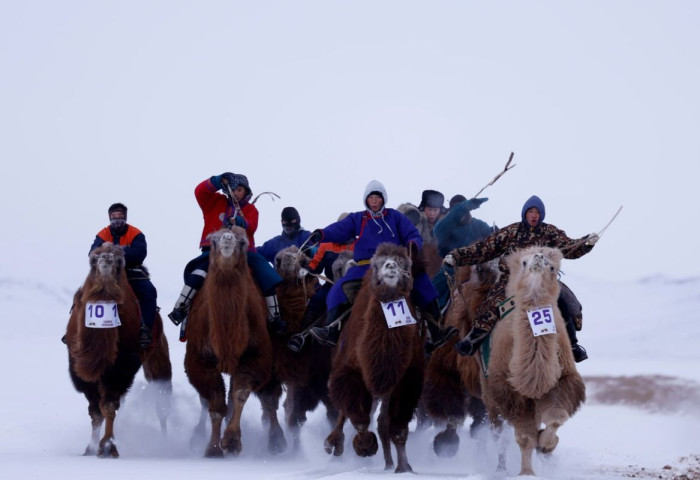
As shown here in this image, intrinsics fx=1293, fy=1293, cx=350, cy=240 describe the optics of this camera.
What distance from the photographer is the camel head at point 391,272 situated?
10.9 metres

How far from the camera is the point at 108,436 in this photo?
12.3 m

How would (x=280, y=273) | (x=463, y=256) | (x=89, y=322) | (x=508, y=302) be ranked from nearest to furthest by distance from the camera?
(x=508, y=302), (x=463, y=256), (x=89, y=322), (x=280, y=273)

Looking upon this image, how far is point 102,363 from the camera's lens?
12.4 meters

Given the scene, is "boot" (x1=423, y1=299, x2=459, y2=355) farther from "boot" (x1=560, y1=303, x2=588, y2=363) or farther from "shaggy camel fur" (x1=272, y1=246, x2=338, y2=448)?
"shaggy camel fur" (x1=272, y1=246, x2=338, y2=448)

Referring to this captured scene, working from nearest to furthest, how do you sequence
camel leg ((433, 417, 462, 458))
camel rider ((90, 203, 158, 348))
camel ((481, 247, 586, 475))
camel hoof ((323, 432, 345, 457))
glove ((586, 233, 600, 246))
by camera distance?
camel ((481, 247, 586, 475)), glove ((586, 233, 600, 246)), camel hoof ((323, 432, 345, 457)), camel leg ((433, 417, 462, 458)), camel rider ((90, 203, 158, 348))

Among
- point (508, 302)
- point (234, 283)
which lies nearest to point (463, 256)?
point (508, 302)

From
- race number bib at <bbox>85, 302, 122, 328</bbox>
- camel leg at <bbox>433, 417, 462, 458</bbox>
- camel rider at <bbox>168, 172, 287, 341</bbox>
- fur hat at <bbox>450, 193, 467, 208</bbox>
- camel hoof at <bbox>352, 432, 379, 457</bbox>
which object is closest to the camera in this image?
camel hoof at <bbox>352, 432, 379, 457</bbox>

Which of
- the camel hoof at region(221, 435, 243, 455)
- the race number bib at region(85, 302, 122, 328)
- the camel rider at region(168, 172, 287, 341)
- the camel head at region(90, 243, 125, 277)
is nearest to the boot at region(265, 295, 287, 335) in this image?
the camel rider at region(168, 172, 287, 341)

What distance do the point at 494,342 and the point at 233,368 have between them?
310 centimetres

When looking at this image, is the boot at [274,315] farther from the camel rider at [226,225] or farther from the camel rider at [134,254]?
the camel rider at [134,254]

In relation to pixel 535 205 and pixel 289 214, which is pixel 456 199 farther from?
pixel 535 205

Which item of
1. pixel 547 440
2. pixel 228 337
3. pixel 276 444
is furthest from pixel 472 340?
pixel 276 444

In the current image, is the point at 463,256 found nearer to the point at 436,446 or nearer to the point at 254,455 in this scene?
the point at 436,446

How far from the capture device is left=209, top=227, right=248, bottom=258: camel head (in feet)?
40.6
